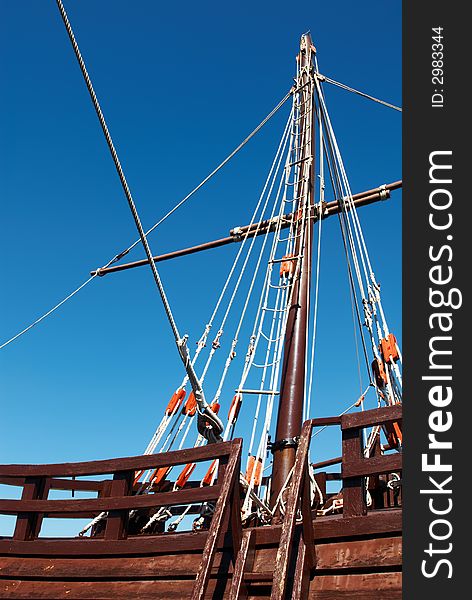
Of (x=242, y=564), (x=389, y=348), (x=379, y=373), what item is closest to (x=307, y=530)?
(x=242, y=564)

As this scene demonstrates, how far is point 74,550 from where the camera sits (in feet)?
18.6

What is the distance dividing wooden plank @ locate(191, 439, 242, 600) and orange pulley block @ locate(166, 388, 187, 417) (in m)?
4.38

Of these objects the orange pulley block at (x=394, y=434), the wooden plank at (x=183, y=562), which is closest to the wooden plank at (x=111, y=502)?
the wooden plank at (x=183, y=562)

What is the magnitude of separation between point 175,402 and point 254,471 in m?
2.56

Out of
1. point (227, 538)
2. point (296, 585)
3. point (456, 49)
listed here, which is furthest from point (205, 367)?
point (456, 49)

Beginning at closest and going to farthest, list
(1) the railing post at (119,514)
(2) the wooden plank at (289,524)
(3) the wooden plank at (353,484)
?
(2) the wooden plank at (289,524)
(3) the wooden plank at (353,484)
(1) the railing post at (119,514)

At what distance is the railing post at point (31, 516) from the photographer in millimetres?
6160

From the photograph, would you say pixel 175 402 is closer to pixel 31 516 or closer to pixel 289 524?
pixel 31 516

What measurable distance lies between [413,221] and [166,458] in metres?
3.09

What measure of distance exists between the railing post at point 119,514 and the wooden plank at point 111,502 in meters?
0.12

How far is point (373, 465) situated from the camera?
14.9ft

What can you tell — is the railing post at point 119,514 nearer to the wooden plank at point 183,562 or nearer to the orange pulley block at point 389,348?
the wooden plank at point 183,562

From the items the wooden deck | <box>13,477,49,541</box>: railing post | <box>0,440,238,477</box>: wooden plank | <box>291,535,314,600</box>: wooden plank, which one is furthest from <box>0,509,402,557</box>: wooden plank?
<box>0,440,238,477</box>: wooden plank

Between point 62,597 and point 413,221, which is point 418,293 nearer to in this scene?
point 413,221
